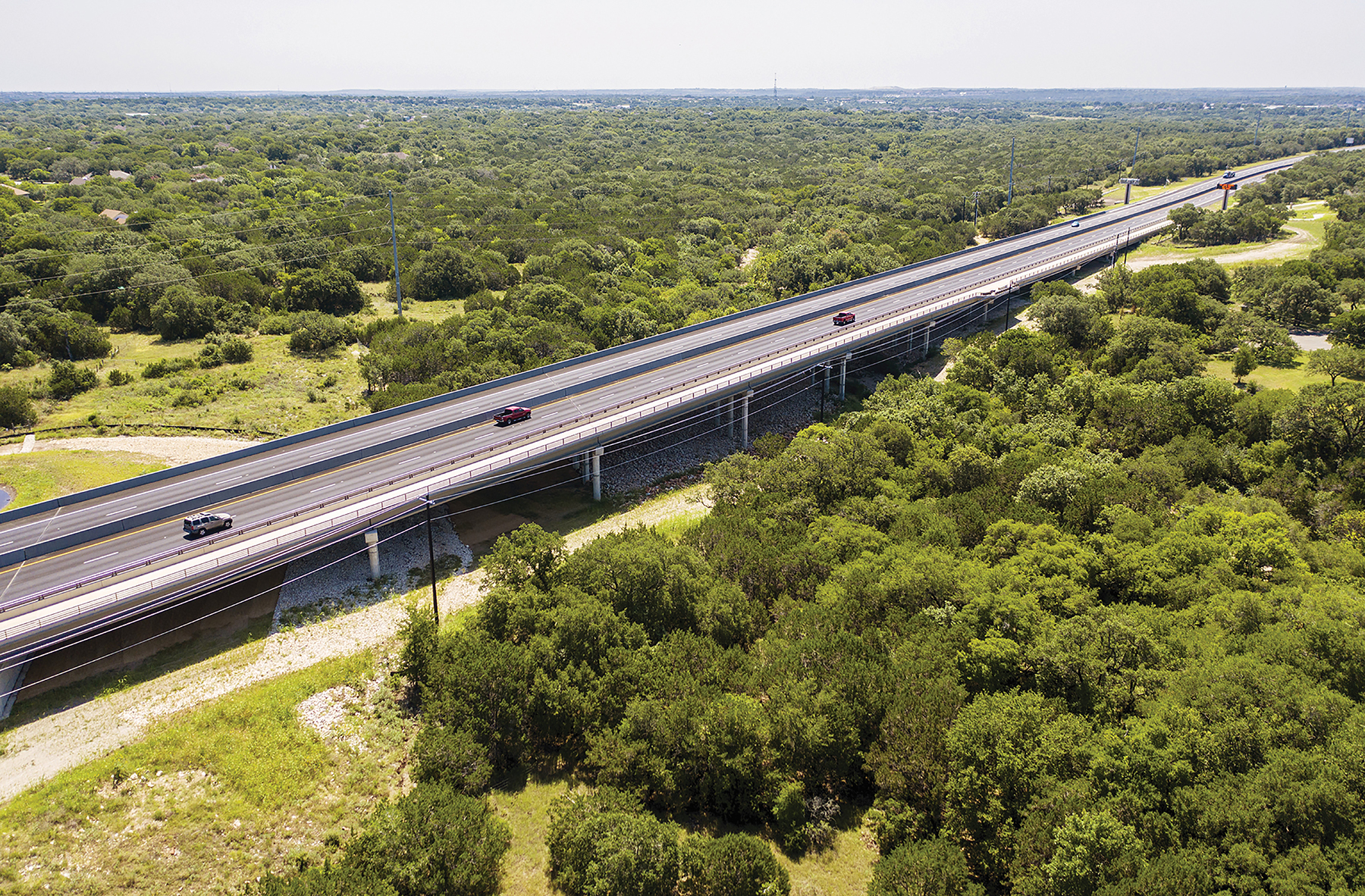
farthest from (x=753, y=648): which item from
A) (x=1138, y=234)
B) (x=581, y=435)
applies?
(x=1138, y=234)

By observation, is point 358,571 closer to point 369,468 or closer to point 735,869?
point 369,468

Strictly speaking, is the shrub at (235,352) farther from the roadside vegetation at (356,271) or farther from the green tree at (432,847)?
the green tree at (432,847)

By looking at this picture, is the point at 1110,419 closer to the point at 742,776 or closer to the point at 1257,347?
the point at 1257,347

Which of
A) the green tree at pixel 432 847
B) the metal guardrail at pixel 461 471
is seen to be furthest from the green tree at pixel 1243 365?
the green tree at pixel 432 847

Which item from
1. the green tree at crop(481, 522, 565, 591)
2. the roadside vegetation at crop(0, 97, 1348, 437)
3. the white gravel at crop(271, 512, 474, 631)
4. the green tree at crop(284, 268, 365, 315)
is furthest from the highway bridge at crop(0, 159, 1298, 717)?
the green tree at crop(284, 268, 365, 315)

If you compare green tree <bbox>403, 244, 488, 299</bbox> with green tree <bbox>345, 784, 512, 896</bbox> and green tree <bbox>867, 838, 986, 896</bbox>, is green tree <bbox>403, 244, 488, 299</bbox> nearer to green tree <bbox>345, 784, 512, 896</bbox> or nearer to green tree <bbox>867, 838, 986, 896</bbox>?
green tree <bbox>345, 784, 512, 896</bbox>

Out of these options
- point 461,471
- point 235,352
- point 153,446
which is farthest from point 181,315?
point 461,471
